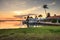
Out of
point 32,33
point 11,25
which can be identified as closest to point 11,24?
point 11,25

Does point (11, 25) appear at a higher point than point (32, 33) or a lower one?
higher

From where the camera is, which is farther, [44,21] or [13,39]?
[44,21]

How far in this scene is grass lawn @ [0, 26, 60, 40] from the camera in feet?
Result: 9.51

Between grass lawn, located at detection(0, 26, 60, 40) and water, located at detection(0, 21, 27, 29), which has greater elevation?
water, located at detection(0, 21, 27, 29)

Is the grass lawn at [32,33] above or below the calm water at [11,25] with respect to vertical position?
below

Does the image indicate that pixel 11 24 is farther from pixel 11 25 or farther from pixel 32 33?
pixel 32 33

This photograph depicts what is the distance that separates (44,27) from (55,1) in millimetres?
623

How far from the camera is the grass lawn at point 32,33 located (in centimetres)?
290

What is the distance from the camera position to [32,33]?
9.80ft

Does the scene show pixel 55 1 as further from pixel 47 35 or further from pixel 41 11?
pixel 47 35

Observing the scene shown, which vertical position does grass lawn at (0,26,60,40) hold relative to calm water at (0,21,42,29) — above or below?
below

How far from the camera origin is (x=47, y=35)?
299cm

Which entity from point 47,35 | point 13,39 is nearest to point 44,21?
point 47,35

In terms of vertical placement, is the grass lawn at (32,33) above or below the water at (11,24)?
below
